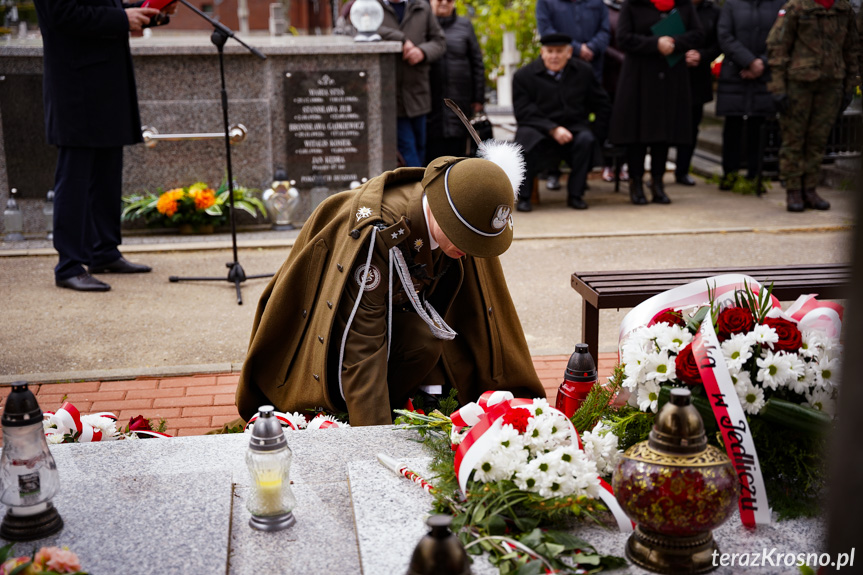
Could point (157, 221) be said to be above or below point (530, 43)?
below

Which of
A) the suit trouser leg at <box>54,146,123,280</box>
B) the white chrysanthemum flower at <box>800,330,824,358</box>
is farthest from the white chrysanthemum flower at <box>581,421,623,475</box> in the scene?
the suit trouser leg at <box>54,146,123,280</box>

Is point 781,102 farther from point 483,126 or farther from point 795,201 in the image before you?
point 483,126

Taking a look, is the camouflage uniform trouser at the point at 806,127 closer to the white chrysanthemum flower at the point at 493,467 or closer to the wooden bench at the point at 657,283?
the wooden bench at the point at 657,283

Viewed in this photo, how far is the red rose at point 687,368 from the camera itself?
2.70 metres

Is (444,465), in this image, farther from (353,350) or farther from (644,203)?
(644,203)

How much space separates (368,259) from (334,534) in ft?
4.21

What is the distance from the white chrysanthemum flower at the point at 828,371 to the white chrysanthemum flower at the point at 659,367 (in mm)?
403

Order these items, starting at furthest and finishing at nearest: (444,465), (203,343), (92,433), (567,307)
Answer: (567,307) < (203,343) < (92,433) < (444,465)

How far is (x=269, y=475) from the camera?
101 inches

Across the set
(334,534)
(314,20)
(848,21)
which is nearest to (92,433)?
(334,534)

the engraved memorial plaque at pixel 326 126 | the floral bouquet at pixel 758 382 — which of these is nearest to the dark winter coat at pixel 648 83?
the engraved memorial plaque at pixel 326 126

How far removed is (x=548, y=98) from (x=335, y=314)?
644 centimetres

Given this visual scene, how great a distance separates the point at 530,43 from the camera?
42.0 feet

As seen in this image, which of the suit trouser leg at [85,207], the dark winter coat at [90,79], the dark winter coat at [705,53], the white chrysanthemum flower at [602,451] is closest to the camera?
the white chrysanthemum flower at [602,451]
